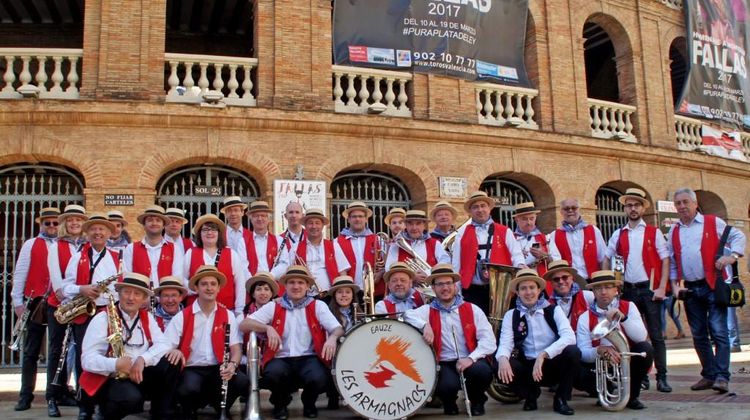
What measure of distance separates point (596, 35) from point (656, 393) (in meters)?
13.4

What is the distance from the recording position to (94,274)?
673 cm

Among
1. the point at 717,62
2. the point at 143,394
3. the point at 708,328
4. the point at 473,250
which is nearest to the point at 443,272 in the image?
the point at 473,250

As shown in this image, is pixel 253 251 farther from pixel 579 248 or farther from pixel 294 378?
pixel 579 248

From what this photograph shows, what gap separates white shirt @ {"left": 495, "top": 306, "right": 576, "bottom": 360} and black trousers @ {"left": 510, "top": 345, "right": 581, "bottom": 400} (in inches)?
2.9

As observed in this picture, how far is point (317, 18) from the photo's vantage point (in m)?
13.4

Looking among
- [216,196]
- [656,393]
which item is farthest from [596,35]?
[656,393]

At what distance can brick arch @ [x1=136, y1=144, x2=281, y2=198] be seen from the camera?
11977 mm

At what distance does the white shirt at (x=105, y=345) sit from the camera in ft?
18.5

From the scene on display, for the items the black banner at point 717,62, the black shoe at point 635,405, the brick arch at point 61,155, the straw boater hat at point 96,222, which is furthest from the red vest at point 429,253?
the black banner at point 717,62

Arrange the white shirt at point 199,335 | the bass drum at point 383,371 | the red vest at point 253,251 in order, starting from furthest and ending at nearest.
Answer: the red vest at point 253,251 < the white shirt at point 199,335 < the bass drum at point 383,371

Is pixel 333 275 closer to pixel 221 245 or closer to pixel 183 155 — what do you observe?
pixel 221 245

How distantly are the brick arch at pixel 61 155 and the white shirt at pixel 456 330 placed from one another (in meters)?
7.32

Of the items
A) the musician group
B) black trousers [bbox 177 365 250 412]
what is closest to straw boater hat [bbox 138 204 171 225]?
the musician group

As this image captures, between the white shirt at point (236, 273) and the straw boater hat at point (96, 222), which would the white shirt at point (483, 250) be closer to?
the white shirt at point (236, 273)
